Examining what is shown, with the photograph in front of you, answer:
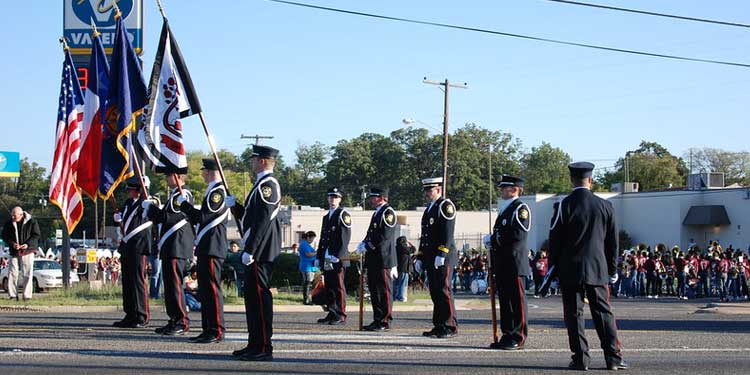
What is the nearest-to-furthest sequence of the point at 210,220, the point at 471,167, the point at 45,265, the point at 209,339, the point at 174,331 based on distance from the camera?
1. the point at 209,339
2. the point at 210,220
3. the point at 174,331
4. the point at 45,265
5. the point at 471,167

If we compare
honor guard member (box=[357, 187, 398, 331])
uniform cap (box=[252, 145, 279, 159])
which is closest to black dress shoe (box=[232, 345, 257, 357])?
uniform cap (box=[252, 145, 279, 159])

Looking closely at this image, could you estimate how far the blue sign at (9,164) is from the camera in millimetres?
36031

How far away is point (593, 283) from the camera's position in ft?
30.1

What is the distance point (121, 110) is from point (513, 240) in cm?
561

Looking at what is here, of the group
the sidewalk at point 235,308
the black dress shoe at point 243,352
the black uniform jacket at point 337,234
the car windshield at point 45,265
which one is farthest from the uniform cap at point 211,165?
the car windshield at point 45,265

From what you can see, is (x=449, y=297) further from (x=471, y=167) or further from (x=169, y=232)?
(x=471, y=167)

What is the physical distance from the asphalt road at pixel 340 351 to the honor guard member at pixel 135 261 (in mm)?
A: 349

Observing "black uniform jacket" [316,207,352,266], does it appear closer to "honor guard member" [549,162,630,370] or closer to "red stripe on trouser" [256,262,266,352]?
"red stripe on trouser" [256,262,266,352]

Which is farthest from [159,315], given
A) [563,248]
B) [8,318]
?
[563,248]

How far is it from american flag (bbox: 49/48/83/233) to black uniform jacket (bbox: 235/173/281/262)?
6.24 metres

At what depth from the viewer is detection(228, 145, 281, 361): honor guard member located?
9609 millimetres

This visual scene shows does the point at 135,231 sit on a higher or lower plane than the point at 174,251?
higher

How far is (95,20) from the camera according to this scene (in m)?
19.1

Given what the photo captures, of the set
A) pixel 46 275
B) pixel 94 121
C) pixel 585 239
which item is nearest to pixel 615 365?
pixel 585 239
